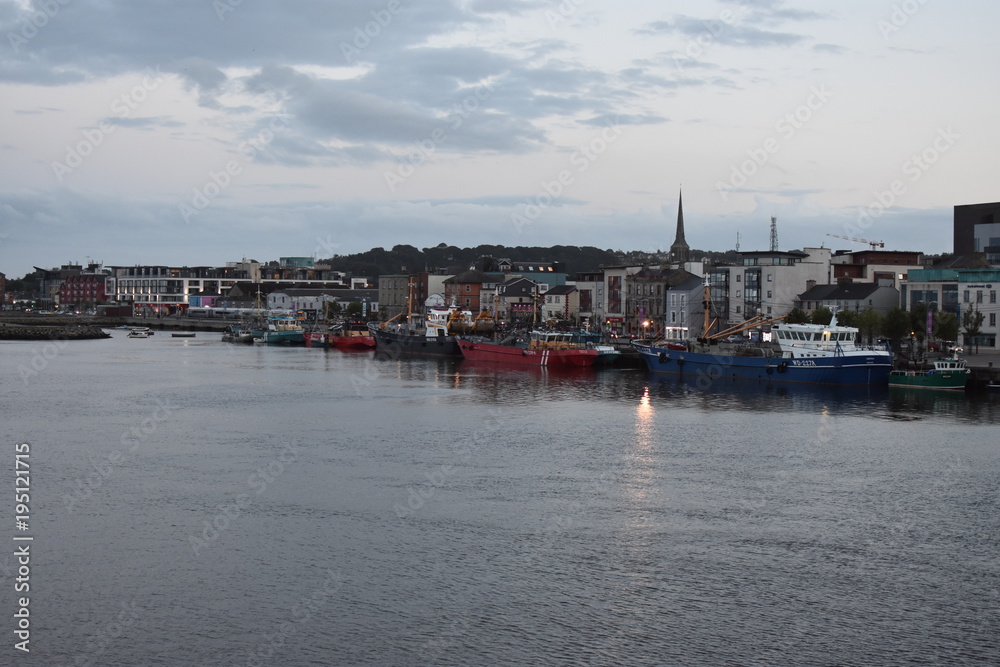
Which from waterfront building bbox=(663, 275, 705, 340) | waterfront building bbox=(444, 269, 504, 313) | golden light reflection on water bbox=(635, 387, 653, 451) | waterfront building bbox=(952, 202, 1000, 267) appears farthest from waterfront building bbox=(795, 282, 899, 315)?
waterfront building bbox=(444, 269, 504, 313)

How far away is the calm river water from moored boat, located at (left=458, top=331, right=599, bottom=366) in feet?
78.6

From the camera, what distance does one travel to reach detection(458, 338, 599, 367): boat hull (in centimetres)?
6222

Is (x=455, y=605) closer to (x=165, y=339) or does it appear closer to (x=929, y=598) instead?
(x=929, y=598)

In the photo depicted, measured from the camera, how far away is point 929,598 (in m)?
16.8

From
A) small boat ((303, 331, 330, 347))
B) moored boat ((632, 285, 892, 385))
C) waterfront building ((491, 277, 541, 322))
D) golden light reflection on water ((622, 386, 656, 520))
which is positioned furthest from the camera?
waterfront building ((491, 277, 541, 322))

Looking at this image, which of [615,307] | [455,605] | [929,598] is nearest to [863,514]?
[929,598]

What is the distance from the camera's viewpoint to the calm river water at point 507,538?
50.4 ft

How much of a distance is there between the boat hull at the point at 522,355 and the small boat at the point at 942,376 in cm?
2037

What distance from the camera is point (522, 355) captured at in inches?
2566

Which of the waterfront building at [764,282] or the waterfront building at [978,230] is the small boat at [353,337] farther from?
the waterfront building at [978,230]

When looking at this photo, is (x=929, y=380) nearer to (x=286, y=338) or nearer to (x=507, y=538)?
(x=507, y=538)

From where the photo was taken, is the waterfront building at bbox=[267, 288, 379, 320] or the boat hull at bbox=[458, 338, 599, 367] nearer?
the boat hull at bbox=[458, 338, 599, 367]

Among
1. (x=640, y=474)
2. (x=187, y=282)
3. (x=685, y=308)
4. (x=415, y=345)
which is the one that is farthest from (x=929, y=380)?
(x=187, y=282)

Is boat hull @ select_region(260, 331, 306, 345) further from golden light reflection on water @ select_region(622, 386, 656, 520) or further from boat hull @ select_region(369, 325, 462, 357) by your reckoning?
golden light reflection on water @ select_region(622, 386, 656, 520)
